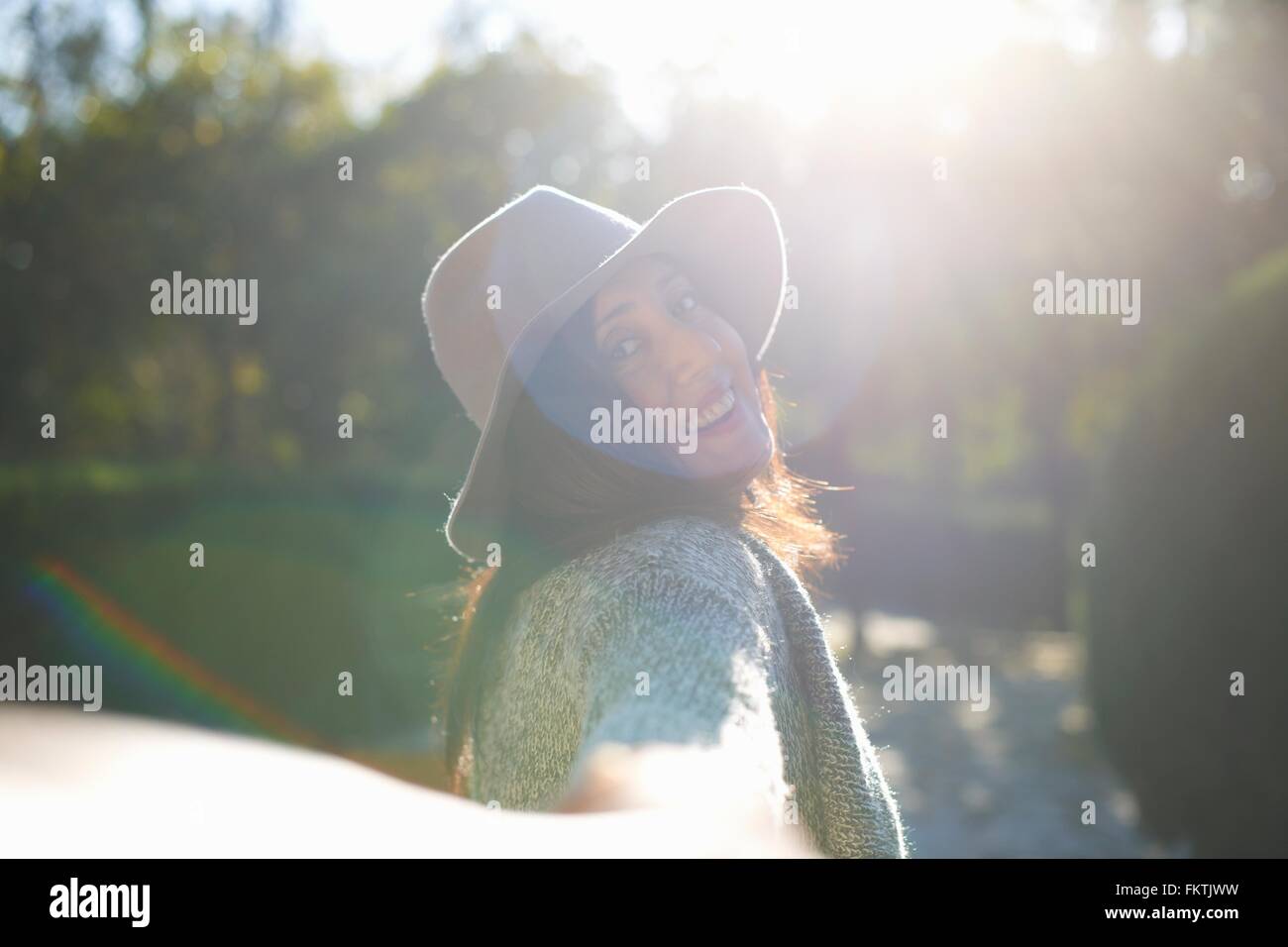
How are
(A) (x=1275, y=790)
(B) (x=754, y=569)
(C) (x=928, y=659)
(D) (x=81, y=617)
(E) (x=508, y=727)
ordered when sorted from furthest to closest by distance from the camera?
(C) (x=928, y=659) < (D) (x=81, y=617) < (A) (x=1275, y=790) < (E) (x=508, y=727) < (B) (x=754, y=569)

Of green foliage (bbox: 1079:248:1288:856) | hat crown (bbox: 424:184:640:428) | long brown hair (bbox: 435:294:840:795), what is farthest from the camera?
green foliage (bbox: 1079:248:1288:856)

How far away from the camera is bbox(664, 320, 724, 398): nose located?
2061mm

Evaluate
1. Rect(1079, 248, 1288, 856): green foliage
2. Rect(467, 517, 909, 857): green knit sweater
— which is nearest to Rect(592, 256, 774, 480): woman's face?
Rect(467, 517, 909, 857): green knit sweater

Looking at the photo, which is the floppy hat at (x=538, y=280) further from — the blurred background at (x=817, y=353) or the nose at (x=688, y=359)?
the blurred background at (x=817, y=353)

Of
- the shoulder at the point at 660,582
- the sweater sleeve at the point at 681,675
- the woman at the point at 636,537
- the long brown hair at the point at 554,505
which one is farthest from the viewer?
the long brown hair at the point at 554,505

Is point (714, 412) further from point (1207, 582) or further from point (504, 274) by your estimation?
point (1207, 582)

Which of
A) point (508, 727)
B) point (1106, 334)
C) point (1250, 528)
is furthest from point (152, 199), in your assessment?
point (508, 727)

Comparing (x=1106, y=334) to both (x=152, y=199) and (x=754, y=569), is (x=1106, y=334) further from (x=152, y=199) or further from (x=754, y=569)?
(x=754, y=569)

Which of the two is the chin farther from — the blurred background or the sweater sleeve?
the blurred background

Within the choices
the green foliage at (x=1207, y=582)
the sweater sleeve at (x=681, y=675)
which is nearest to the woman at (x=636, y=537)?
the sweater sleeve at (x=681, y=675)

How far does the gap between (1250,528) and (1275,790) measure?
1387mm

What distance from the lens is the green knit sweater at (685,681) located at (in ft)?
3.65

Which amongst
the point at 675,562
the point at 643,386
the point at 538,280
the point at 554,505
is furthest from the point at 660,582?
the point at 538,280

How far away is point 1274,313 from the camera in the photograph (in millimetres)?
6227
